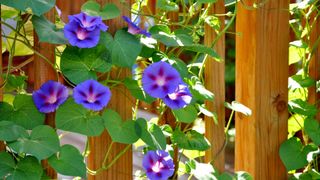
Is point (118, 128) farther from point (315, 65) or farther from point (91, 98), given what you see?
point (315, 65)

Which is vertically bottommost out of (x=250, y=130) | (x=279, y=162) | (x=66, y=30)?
(x=279, y=162)

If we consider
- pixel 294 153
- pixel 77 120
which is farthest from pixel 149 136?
pixel 294 153

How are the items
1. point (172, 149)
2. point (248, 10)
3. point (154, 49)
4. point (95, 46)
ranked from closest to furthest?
point (95, 46) < point (154, 49) < point (172, 149) < point (248, 10)

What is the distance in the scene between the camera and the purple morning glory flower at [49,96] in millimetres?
1319

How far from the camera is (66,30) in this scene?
128 centimetres

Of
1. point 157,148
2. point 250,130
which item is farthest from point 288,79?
point 157,148

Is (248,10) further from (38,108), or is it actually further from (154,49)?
(38,108)

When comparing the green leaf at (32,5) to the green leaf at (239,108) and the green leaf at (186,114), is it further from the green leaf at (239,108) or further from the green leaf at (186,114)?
the green leaf at (239,108)

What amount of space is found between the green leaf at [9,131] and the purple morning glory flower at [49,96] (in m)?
0.09

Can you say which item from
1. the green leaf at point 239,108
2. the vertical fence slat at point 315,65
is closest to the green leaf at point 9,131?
the green leaf at point 239,108

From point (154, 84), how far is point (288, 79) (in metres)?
0.62

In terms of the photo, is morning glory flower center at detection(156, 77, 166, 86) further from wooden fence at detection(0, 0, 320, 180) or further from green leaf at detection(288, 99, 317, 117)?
green leaf at detection(288, 99, 317, 117)

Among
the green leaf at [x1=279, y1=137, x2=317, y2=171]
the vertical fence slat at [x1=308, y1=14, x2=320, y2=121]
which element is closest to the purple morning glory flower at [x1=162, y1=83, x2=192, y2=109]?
the green leaf at [x1=279, y1=137, x2=317, y2=171]

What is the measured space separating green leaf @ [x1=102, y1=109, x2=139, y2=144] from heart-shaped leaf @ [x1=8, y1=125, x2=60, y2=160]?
127 millimetres
